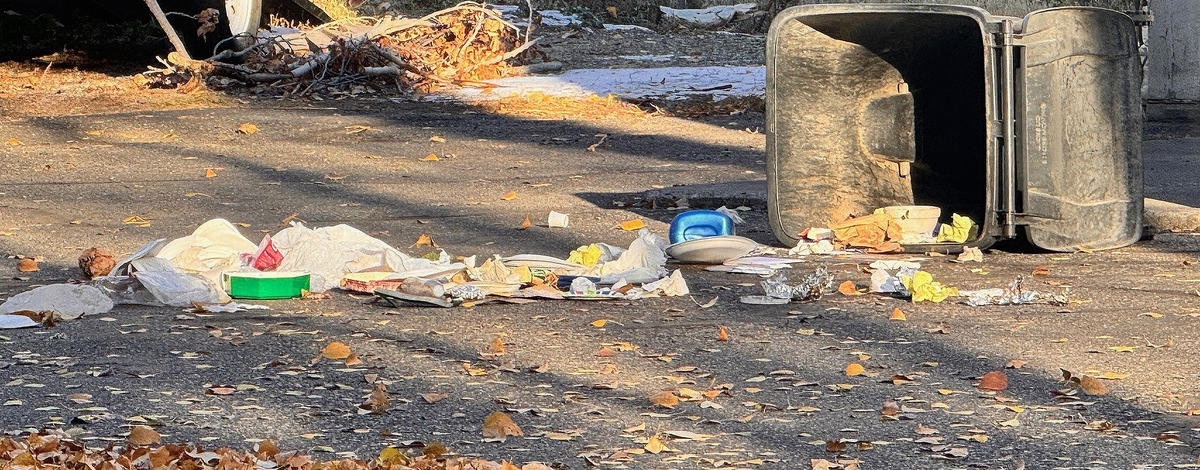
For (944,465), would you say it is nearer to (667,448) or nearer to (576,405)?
(667,448)

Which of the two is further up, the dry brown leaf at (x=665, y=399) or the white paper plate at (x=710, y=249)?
the dry brown leaf at (x=665, y=399)

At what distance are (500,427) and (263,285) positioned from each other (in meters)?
2.03

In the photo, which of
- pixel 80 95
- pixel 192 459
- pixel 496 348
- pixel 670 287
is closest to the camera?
pixel 192 459

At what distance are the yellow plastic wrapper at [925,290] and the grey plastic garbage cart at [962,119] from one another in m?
0.97

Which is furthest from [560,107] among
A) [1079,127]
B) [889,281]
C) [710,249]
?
[889,281]

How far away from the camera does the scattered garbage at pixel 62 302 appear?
507 cm

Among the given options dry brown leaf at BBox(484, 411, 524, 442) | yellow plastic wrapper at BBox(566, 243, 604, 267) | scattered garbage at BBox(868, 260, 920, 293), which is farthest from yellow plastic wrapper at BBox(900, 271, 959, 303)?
dry brown leaf at BBox(484, 411, 524, 442)

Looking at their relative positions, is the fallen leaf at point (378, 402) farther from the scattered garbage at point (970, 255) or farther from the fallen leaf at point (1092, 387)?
the scattered garbage at point (970, 255)

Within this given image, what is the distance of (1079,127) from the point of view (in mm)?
6254

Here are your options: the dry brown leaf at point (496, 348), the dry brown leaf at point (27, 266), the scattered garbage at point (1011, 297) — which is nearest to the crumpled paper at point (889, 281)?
the scattered garbage at point (1011, 297)

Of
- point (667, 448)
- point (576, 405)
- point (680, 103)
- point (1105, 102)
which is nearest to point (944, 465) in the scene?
point (667, 448)

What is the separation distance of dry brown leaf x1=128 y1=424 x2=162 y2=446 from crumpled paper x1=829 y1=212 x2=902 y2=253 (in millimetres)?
3730

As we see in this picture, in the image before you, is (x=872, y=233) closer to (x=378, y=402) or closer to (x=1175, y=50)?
(x=378, y=402)

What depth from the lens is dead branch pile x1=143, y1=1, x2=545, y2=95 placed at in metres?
13.5
